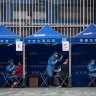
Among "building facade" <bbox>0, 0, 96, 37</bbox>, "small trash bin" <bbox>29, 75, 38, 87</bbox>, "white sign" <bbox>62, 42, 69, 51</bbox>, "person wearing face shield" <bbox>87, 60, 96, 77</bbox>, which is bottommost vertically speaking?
"small trash bin" <bbox>29, 75, 38, 87</bbox>

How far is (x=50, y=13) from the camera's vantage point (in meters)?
17.8

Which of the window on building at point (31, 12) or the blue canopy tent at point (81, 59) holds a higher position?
the window on building at point (31, 12)

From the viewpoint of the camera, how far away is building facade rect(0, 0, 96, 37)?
17500 millimetres

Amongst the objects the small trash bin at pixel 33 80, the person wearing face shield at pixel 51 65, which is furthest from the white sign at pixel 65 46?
the small trash bin at pixel 33 80

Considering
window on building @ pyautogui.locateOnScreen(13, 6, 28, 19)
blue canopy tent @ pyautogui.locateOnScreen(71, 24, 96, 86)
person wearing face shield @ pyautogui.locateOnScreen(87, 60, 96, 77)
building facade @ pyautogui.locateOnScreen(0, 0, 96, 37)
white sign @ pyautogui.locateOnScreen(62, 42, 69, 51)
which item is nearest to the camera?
white sign @ pyautogui.locateOnScreen(62, 42, 69, 51)

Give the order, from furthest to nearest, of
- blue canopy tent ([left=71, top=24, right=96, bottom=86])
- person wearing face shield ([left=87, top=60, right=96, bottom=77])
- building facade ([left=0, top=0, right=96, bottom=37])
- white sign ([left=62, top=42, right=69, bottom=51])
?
building facade ([left=0, top=0, right=96, bottom=37]) → blue canopy tent ([left=71, top=24, right=96, bottom=86]) → person wearing face shield ([left=87, top=60, right=96, bottom=77]) → white sign ([left=62, top=42, right=69, bottom=51])

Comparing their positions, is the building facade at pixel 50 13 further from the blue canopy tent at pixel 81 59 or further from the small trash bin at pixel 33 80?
the small trash bin at pixel 33 80

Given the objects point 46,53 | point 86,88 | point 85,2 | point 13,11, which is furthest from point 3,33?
point 85,2

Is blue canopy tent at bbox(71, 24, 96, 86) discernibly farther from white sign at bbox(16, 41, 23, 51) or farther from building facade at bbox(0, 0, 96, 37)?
building facade at bbox(0, 0, 96, 37)

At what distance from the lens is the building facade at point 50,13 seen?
1750 cm

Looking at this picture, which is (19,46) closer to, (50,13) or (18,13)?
(18,13)

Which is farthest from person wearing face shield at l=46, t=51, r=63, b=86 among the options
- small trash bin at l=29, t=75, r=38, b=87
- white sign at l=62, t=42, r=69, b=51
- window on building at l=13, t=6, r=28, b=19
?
window on building at l=13, t=6, r=28, b=19

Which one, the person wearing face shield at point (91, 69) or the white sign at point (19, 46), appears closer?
the white sign at point (19, 46)

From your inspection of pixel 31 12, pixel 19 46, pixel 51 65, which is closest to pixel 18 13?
pixel 31 12
